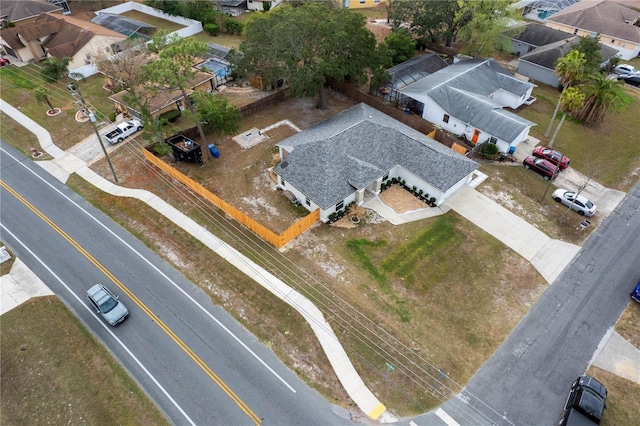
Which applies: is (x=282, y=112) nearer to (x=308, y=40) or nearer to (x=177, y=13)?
(x=308, y=40)

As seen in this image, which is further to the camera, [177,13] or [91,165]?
[177,13]

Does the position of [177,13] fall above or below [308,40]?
below

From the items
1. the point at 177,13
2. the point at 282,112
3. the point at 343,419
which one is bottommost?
the point at 343,419

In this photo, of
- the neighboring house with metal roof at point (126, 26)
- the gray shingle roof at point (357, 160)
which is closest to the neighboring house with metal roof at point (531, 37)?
the gray shingle roof at point (357, 160)

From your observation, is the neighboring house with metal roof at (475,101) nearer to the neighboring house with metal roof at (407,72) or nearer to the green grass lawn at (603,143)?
the neighboring house with metal roof at (407,72)

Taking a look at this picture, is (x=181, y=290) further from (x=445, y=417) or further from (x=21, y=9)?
(x=21, y=9)

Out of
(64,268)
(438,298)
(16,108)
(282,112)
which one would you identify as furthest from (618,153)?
(16,108)

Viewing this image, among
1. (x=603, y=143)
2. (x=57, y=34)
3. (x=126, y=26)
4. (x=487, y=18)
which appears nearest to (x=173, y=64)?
(x=57, y=34)
